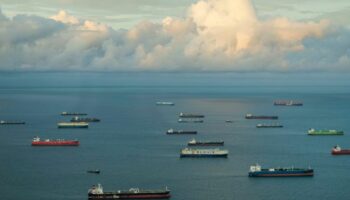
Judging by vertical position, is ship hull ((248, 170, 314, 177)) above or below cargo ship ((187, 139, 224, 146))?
below

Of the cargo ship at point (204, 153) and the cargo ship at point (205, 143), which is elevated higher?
the cargo ship at point (205, 143)

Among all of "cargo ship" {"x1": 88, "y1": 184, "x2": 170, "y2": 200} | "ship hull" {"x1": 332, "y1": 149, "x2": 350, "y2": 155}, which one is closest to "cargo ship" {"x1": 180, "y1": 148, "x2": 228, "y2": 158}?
"ship hull" {"x1": 332, "y1": 149, "x2": 350, "y2": 155}

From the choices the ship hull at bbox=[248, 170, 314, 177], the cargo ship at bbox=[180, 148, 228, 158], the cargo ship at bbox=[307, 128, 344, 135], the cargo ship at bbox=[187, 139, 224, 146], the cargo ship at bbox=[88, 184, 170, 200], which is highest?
the cargo ship at bbox=[307, 128, 344, 135]

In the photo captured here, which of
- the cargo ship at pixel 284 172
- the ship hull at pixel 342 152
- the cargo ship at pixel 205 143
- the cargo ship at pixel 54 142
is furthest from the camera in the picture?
the cargo ship at pixel 205 143

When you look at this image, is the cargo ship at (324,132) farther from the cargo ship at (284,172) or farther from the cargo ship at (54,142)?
the cargo ship at (54,142)

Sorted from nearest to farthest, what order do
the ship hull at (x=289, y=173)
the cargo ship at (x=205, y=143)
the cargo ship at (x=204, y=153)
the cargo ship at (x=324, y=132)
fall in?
the ship hull at (x=289, y=173)
the cargo ship at (x=204, y=153)
the cargo ship at (x=205, y=143)
the cargo ship at (x=324, y=132)

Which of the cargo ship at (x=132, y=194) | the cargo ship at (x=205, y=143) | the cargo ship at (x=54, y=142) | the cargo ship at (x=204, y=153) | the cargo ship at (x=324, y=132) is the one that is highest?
the cargo ship at (x=324, y=132)

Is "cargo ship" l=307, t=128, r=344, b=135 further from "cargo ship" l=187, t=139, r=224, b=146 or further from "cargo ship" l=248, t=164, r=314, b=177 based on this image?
"cargo ship" l=248, t=164, r=314, b=177

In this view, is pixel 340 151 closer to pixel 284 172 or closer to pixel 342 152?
pixel 342 152

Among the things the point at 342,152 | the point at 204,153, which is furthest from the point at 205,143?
the point at 342,152

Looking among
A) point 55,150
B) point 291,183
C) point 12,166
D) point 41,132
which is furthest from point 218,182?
point 41,132

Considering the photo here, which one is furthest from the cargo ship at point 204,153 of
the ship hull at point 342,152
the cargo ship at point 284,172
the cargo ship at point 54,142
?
the cargo ship at point 54,142

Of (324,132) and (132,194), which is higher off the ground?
(324,132)
